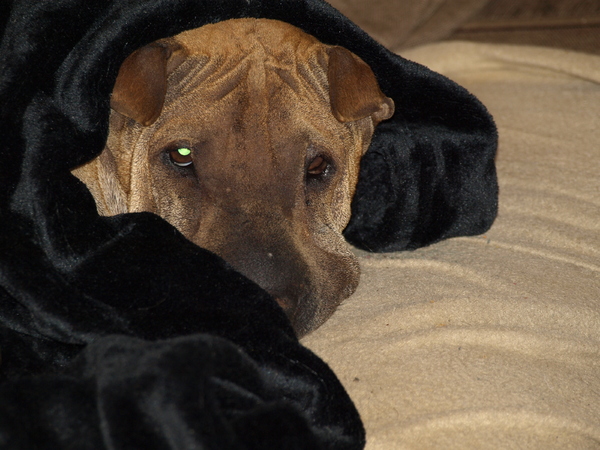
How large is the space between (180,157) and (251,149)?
8.3 inches

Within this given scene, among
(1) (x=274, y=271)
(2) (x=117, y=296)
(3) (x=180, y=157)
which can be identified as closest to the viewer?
(2) (x=117, y=296)

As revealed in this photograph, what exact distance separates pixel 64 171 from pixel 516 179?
1632 millimetres

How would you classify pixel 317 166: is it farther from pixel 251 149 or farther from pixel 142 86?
pixel 142 86

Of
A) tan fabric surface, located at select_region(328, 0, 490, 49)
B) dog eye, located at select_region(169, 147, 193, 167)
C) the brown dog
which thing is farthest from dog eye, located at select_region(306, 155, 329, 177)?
tan fabric surface, located at select_region(328, 0, 490, 49)

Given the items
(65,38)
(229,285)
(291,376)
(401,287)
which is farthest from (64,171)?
(401,287)

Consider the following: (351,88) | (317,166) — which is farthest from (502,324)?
(351,88)

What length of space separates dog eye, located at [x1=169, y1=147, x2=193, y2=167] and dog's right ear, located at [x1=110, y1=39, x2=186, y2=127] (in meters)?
0.10

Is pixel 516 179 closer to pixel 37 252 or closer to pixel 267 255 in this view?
pixel 267 255

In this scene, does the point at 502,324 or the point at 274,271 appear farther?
the point at 502,324

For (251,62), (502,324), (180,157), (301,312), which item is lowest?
(502,324)

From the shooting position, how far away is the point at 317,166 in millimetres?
1851

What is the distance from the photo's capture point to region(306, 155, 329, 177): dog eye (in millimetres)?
1821

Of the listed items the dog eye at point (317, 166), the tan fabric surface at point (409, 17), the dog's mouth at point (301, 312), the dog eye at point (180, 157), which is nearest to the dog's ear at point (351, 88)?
the dog eye at point (317, 166)

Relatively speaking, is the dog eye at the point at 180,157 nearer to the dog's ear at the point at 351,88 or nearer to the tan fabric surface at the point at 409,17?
the dog's ear at the point at 351,88
